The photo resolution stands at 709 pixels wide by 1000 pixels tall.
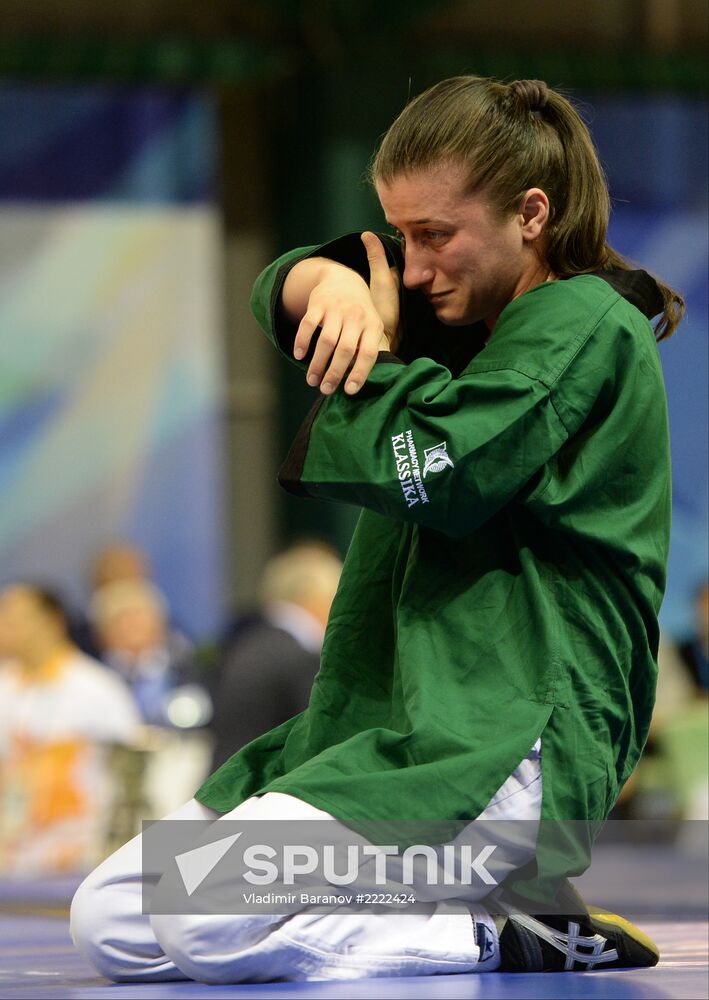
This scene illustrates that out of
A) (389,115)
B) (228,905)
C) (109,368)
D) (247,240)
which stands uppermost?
(389,115)

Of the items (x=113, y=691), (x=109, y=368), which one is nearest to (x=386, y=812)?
(x=113, y=691)

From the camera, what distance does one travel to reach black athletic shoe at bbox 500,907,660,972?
1930mm

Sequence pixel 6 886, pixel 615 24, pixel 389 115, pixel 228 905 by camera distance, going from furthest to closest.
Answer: pixel 615 24, pixel 389 115, pixel 6 886, pixel 228 905

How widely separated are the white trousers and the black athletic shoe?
28 millimetres

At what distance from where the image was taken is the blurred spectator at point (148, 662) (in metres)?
5.86

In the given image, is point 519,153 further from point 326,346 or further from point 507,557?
point 507,557

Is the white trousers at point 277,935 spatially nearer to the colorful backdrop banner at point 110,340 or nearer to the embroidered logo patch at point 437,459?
the embroidered logo patch at point 437,459

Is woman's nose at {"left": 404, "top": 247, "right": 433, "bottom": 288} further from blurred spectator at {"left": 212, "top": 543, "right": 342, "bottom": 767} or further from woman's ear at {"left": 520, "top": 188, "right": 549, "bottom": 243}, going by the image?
blurred spectator at {"left": 212, "top": 543, "right": 342, "bottom": 767}

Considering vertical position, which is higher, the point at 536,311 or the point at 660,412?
the point at 536,311

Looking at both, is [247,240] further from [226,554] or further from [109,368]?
[226,554]

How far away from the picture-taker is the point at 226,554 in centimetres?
819

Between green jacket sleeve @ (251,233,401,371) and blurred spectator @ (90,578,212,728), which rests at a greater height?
green jacket sleeve @ (251,233,401,371)

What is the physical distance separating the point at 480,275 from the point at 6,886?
95.3 inches

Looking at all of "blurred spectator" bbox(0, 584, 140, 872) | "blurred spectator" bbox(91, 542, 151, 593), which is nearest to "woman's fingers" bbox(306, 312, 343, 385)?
"blurred spectator" bbox(0, 584, 140, 872)
